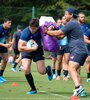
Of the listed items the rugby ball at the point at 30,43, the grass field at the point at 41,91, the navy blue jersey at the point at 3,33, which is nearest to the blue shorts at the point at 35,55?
the rugby ball at the point at 30,43

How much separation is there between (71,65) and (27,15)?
53.9ft

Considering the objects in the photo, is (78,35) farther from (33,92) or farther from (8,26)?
(8,26)

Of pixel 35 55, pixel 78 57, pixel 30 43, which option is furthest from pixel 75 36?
pixel 35 55

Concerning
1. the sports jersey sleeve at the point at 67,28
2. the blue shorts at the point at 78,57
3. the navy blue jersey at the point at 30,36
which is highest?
the sports jersey sleeve at the point at 67,28

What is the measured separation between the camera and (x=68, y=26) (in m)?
8.33

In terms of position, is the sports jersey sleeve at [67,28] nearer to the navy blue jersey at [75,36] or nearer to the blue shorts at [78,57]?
the navy blue jersey at [75,36]

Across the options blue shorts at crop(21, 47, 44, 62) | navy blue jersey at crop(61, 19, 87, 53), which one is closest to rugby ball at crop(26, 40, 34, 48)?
blue shorts at crop(21, 47, 44, 62)

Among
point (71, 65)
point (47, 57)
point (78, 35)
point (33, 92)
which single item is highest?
point (78, 35)

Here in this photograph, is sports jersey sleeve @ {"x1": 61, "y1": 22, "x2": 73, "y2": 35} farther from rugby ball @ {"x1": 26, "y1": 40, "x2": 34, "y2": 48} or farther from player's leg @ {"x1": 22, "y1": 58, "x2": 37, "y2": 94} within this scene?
→ player's leg @ {"x1": 22, "y1": 58, "x2": 37, "y2": 94}

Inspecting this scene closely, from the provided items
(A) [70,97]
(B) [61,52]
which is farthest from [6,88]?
(B) [61,52]

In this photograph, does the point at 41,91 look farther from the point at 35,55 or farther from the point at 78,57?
the point at 78,57

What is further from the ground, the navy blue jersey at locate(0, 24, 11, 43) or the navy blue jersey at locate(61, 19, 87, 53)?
the navy blue jersey at locate(61, 19, 87, 53)

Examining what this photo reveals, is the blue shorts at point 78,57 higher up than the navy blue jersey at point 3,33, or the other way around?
the blue shorts at point 78,57

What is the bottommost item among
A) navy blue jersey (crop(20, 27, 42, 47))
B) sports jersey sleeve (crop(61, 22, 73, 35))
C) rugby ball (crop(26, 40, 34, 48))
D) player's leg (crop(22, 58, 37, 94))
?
player's leg (crop(22, 58, 37, 94))
